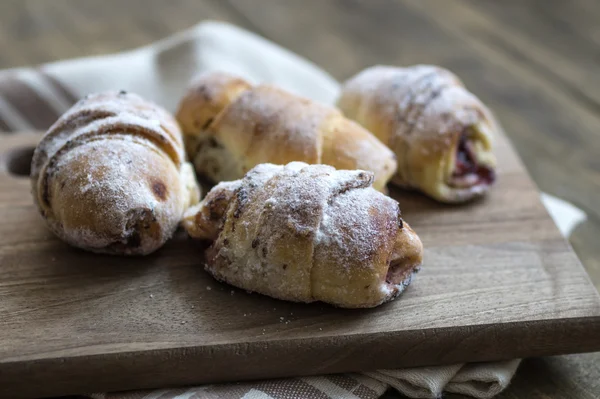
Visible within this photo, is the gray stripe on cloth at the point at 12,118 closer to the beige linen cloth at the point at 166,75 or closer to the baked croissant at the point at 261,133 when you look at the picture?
the beige linen cloth at the point at 166,75

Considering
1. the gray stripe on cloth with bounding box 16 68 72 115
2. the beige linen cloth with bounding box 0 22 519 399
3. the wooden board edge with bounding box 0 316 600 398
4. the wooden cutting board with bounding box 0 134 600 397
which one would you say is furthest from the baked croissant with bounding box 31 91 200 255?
the gray stripe on cloth with bounding box 16 68 72 115

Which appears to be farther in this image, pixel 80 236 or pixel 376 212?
pixel 80 236

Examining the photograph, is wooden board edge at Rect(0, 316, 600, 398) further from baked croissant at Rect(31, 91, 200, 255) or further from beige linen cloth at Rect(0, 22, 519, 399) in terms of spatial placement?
baked croissant at Rect(31, 91, 200, 255)

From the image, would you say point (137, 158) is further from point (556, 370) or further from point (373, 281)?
point (556, 370)

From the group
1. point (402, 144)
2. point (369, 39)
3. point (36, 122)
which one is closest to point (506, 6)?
point (369, 39)

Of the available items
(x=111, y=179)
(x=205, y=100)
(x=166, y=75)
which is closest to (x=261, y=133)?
(x=205, y=100)

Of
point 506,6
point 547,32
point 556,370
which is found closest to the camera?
point 556,370
